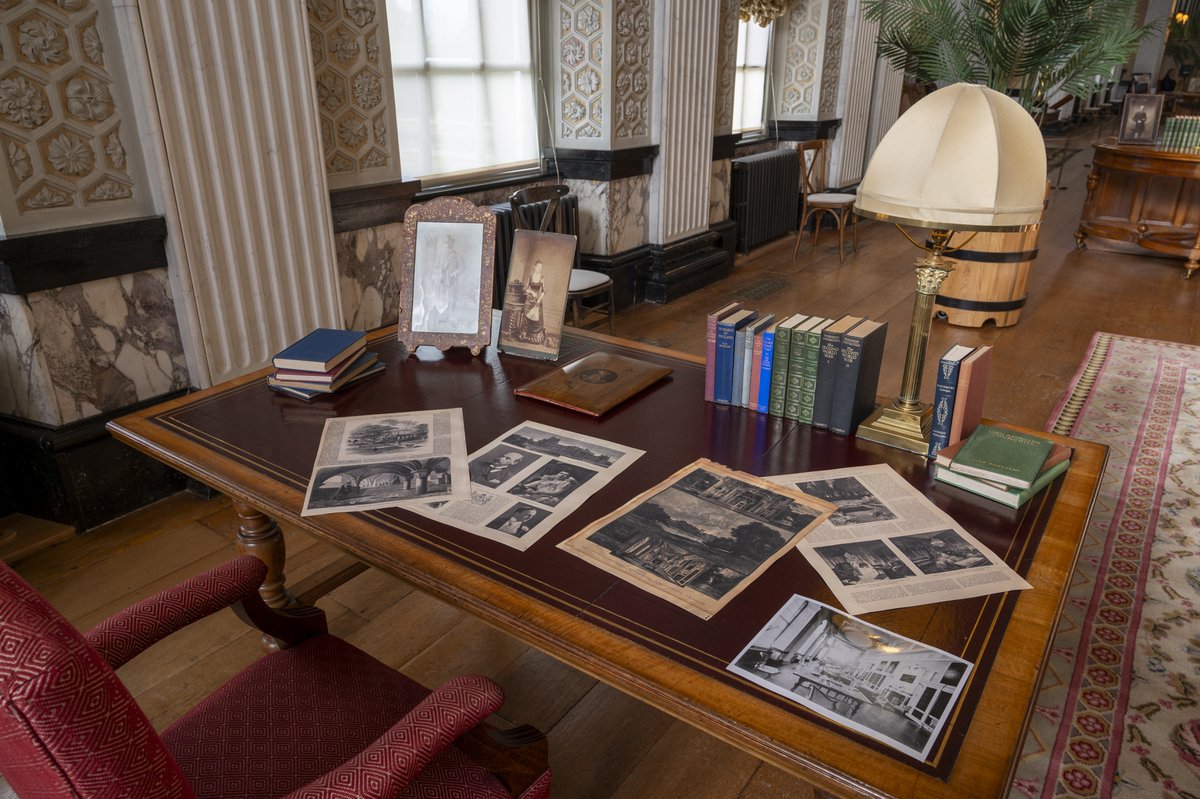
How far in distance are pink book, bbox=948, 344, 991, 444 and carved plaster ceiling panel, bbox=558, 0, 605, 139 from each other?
11.1 ft

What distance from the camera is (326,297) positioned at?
10.1 feet

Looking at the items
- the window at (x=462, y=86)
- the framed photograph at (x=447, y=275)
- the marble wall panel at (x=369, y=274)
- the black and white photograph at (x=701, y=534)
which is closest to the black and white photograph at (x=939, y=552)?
the black and white photograph at (x=701, y=534)

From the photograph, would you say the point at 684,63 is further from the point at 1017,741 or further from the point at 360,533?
the point at 1017,741

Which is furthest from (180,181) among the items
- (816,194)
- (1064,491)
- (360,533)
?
(816,194)

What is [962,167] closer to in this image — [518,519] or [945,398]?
[945,398]

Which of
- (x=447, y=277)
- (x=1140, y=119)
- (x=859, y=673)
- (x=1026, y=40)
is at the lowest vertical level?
(x=859, y=673)

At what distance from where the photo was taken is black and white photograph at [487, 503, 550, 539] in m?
1.27

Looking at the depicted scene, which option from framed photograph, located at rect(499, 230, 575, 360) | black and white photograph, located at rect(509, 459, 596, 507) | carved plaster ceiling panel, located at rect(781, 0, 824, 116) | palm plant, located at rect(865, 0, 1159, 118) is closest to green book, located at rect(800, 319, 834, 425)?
black and white photograph, located at rect(509, 459, 596, 507)

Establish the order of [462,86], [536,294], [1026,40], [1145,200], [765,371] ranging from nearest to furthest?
1. [765,371]
2. [536,294]
3. [462,86]
4. [1026,40]
5. [1145,200]

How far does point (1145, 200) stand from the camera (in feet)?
21.2

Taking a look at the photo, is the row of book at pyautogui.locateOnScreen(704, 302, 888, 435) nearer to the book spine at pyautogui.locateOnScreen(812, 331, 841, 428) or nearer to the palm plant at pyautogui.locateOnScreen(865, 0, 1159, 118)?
the book spine at pyautogui.locateOnScreen(812, 331, 841, 428)

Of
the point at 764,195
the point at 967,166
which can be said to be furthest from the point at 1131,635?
the point at 764,195

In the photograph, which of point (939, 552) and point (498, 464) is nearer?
point (939, 552)

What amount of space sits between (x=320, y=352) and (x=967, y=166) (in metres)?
1.41
